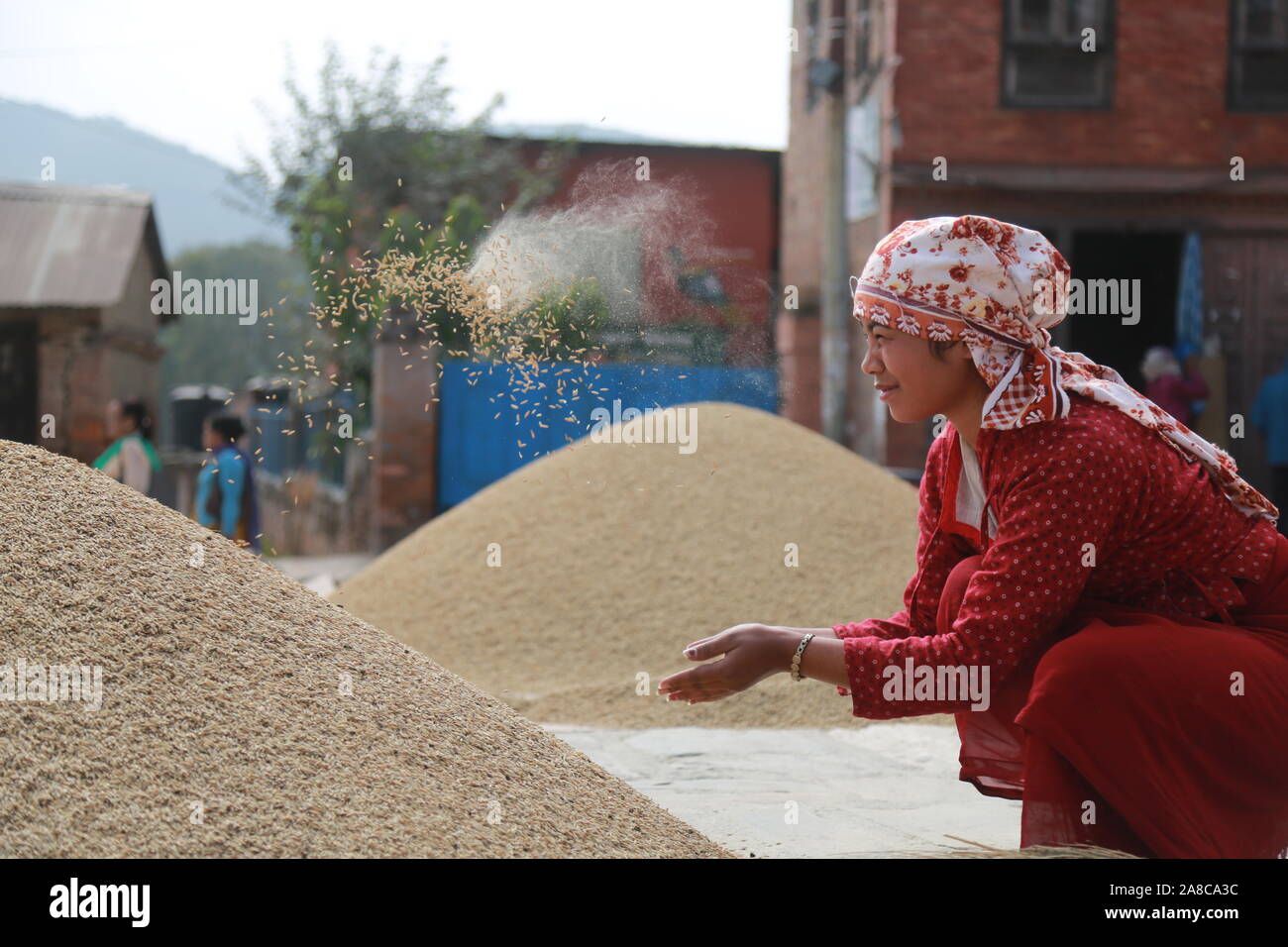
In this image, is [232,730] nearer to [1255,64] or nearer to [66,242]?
[1255,64]

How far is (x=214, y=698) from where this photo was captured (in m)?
2.03

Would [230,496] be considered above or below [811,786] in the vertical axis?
above

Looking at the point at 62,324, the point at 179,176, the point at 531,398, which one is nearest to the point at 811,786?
the point at 531,398

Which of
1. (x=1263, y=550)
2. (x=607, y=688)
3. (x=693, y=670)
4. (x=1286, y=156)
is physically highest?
(x=1286, y=156)

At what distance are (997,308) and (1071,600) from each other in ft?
1.43

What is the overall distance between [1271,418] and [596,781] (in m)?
7.06

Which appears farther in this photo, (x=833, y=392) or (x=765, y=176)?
(x=765, y=176)

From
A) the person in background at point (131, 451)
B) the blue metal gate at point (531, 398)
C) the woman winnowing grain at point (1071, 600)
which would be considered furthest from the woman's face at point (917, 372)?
the person in background at point (131, 451)

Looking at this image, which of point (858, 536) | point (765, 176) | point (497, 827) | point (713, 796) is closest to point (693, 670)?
point (497, 827)

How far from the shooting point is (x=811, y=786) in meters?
3.18

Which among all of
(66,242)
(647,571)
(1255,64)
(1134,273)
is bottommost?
(647,571)

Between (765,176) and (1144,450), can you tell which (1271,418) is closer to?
(1144,450)
